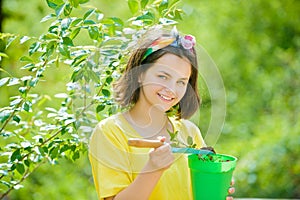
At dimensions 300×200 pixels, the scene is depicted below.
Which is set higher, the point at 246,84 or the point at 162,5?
the point at 162,5

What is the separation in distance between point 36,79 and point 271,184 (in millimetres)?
2061

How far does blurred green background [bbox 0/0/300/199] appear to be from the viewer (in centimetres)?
341

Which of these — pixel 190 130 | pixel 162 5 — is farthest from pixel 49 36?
pixel 190 130

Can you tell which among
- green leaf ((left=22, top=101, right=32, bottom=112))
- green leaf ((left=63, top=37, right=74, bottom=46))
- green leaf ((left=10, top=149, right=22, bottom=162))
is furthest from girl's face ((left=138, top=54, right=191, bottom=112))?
green leaf ((left=10, top=149, right=22, bottom=162))

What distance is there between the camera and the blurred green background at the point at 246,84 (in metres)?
3.41

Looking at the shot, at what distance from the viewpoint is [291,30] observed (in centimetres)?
428

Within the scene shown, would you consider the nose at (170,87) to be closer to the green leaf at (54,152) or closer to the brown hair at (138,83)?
the brown hair at (138,83)

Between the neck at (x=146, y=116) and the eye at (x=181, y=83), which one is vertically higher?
the eye at (x=181, y=83)

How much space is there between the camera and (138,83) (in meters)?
1.46

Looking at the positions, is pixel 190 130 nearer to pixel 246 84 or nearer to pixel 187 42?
pixel 187 42

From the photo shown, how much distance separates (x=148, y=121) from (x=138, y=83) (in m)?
0.09

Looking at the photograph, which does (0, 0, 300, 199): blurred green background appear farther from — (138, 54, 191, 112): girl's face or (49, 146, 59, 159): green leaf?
(138, 54, 191, 112): girl's face

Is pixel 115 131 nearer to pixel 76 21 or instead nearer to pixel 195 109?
pixel 195 109

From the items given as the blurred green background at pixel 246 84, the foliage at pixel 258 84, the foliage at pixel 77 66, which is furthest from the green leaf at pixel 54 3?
the foliage at pixel 258 84
